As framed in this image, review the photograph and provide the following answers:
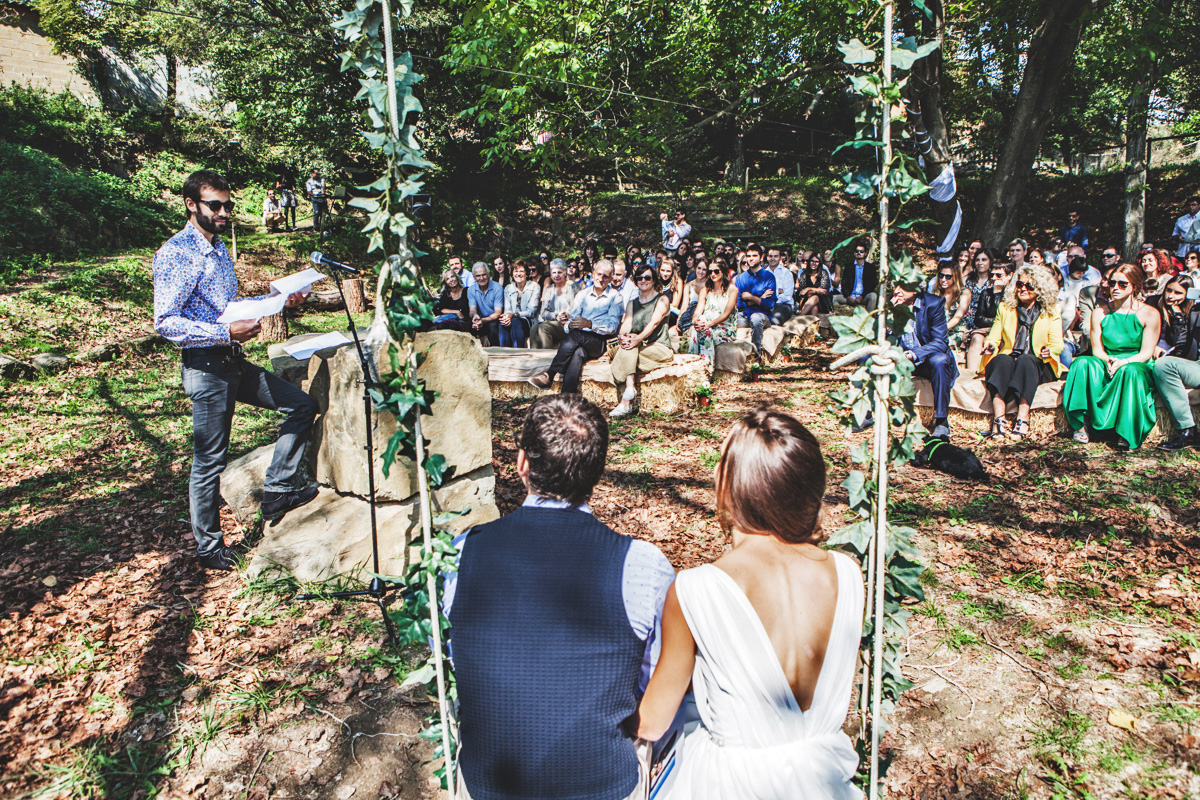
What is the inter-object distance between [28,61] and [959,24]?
941 inches

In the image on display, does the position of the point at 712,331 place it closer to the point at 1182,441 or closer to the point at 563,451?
the point at 1182,441

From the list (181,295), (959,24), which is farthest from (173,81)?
(181,295)

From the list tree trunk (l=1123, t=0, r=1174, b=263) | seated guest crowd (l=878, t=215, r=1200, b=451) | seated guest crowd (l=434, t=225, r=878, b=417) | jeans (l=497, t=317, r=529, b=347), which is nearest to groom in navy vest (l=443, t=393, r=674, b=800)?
seated guest crowd (l=878, t=215, r=1200, b=451)

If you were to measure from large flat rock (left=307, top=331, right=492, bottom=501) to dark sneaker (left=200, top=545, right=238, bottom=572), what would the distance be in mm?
640

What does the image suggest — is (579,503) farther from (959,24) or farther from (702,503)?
(959,24)

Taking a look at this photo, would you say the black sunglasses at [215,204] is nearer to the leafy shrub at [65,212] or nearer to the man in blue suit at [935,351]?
the man in blue suit at [935,351]

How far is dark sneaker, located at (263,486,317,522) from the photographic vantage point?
3959 millimetres

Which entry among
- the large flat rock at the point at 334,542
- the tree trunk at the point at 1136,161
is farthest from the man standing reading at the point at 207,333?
the tree trunk at the point at 1136,161

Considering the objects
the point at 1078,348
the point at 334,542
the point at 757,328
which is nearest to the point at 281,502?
the point at 334,542

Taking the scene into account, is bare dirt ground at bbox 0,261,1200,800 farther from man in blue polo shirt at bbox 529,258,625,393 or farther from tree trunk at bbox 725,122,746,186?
tree trunk at bbox 725,122,746,186

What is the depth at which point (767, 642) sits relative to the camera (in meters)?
1.60

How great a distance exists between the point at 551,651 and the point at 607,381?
5.95m

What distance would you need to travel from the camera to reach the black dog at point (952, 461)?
17.6ft

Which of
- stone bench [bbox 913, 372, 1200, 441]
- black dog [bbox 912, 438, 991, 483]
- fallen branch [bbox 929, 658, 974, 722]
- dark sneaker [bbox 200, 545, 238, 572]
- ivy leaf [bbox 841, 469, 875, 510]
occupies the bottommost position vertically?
fallen branch [bbox 929, 658, 974, 722]
